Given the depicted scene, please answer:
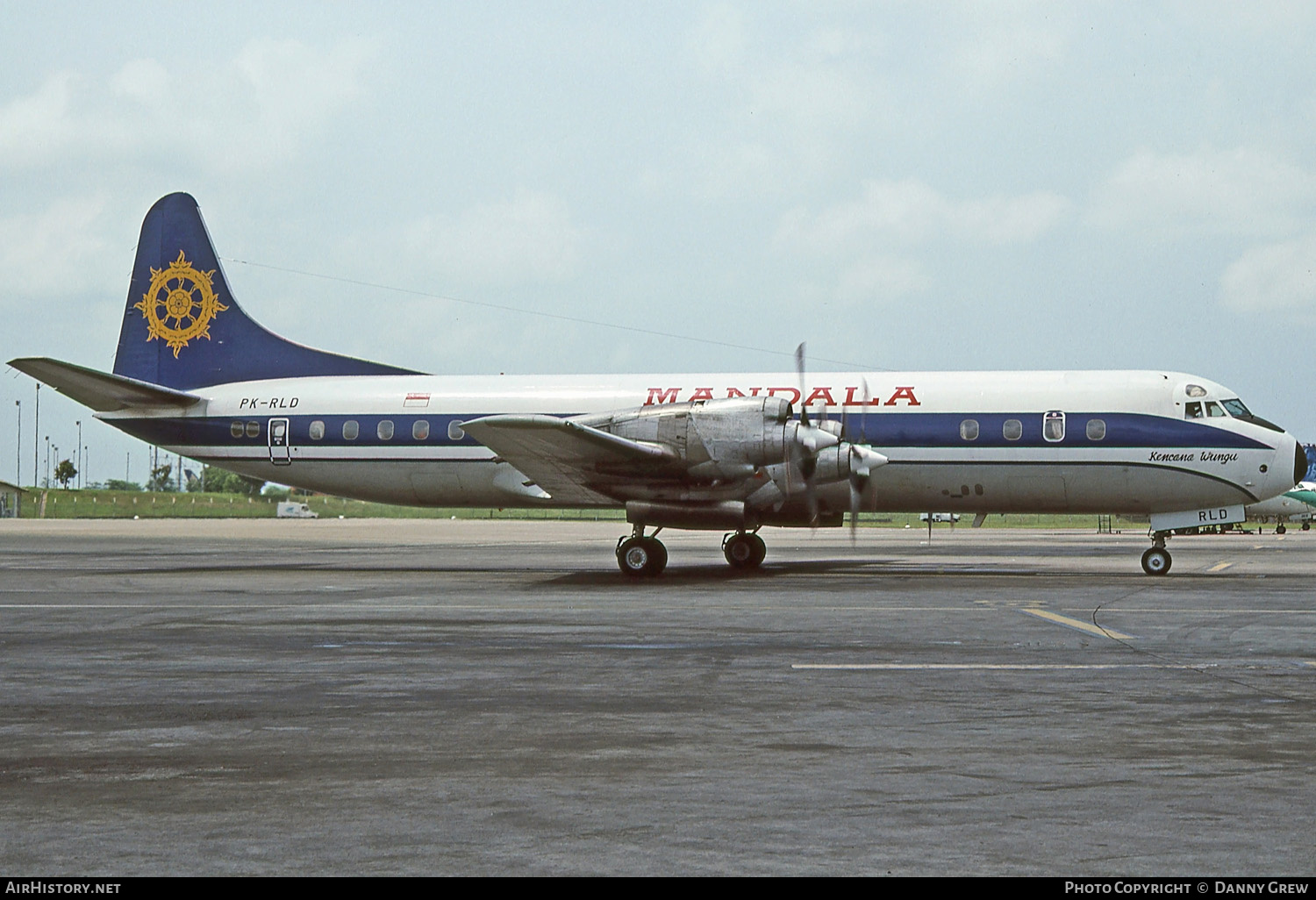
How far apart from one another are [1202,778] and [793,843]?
8.99 feet

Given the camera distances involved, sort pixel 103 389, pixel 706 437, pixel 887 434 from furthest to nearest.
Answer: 1. pixel 103 389
2. pixel 887 434
3. pixel 706 437

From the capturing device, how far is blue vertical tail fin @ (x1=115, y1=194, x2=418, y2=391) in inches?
1256

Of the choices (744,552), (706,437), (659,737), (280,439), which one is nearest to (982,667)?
(659,737)

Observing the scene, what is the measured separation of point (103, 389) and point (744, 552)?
15496 mm

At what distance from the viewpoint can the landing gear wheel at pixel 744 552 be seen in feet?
89.5

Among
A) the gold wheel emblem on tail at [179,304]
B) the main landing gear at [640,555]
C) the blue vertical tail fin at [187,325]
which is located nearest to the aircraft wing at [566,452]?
the main landing gear at [640,555]

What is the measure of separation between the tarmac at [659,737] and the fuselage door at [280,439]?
34.5 feet

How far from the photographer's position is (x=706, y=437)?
77.8ft

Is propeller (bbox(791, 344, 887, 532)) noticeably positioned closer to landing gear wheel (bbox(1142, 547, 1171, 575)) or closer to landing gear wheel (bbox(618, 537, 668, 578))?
landing gear wheel (bbox(618, 537, 668, 578))

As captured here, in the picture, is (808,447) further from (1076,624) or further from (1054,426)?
(1076,624)

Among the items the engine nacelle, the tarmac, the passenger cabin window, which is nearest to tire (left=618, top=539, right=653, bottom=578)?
the engine nacelle

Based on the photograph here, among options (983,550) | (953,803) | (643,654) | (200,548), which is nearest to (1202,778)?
(953,803)

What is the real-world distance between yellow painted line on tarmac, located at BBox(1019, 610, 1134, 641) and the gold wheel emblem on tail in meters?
23.0

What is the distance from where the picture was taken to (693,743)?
8.12m
